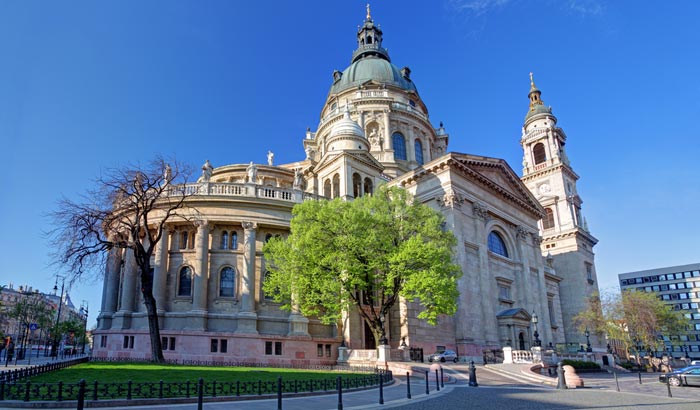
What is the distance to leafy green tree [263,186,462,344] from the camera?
1156 inches

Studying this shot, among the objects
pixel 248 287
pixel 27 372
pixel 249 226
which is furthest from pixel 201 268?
pixel 27 372

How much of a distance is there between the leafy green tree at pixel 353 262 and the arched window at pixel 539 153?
52246 mm

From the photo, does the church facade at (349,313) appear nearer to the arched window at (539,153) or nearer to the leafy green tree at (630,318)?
the leafy green tree at (630,318)

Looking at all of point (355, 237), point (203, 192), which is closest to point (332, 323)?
point (355, 237)

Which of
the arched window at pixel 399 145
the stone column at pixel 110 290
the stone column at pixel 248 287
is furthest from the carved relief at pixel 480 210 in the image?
the stone column at pixel 110 290

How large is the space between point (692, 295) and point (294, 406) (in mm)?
125165

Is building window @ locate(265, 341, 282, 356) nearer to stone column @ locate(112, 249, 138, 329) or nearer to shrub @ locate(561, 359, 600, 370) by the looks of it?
stone column @ locate(112, 249, 138, 329)

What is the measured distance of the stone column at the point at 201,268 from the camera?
104ft

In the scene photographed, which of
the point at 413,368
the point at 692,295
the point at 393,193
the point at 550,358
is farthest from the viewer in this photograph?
the point at 692,295

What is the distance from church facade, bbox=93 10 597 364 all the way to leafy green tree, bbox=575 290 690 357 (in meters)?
5.10

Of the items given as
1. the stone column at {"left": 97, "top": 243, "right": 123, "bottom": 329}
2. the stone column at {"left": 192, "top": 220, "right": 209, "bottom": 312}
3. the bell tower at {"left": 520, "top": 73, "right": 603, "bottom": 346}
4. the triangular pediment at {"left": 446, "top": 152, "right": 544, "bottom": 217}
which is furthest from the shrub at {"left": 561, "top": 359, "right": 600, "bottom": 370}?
the stone column at {"left": 97, "top": 243, "right": 123, "bottom": 329}

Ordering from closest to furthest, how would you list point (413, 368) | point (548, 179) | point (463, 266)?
1. point (413, 368)
2. point (463, 266)
3. point (548, 179)

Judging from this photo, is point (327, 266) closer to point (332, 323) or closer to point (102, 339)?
point (332, 323)

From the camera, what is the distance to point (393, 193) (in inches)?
1309
